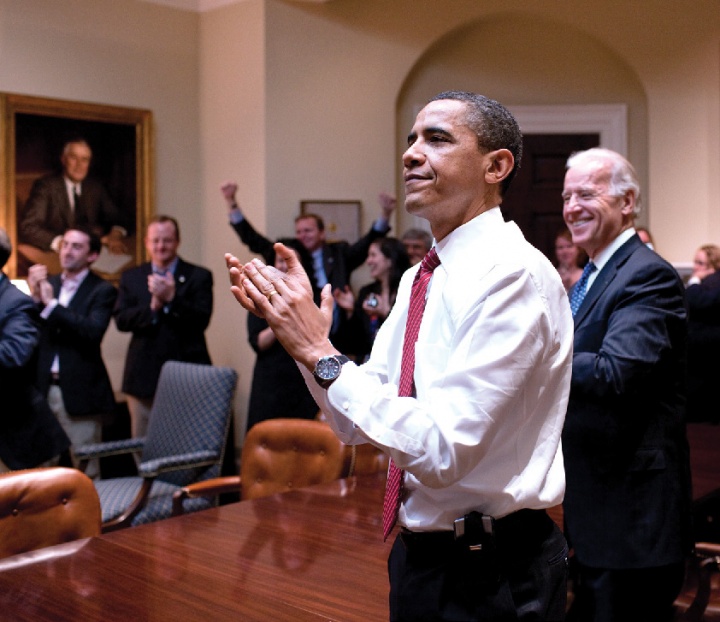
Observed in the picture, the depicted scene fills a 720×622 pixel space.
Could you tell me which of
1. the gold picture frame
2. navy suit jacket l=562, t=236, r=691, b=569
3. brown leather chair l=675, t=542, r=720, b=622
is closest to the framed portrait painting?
the gold picture frame

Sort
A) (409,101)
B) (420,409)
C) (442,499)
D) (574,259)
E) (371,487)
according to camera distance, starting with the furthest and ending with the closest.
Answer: (409,101) < (574,259) < (371,487) < (442,499) < (420,409)

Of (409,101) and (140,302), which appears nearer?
(140,302)

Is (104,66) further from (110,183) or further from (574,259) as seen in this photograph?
(574,259)

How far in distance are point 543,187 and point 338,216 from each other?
1.59 metres

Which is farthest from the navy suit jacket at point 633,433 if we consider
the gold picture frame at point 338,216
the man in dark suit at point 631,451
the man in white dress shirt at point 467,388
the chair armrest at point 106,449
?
the gold picture frame at point 338,216

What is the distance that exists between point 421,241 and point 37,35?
8.91 feet

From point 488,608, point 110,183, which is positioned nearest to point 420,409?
point 488,608

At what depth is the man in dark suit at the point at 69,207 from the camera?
558 centimetres

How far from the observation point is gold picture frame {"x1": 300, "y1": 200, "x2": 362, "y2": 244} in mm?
6047

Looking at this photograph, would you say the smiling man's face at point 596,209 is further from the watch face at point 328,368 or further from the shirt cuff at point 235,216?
the shirt cuff at point 235,216

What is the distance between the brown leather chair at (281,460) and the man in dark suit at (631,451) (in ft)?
3.15

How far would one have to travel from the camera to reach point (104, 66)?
232 inches

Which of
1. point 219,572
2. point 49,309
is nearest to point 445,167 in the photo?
point 219,572

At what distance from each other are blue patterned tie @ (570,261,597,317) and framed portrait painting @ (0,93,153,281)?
3963 millimetres
